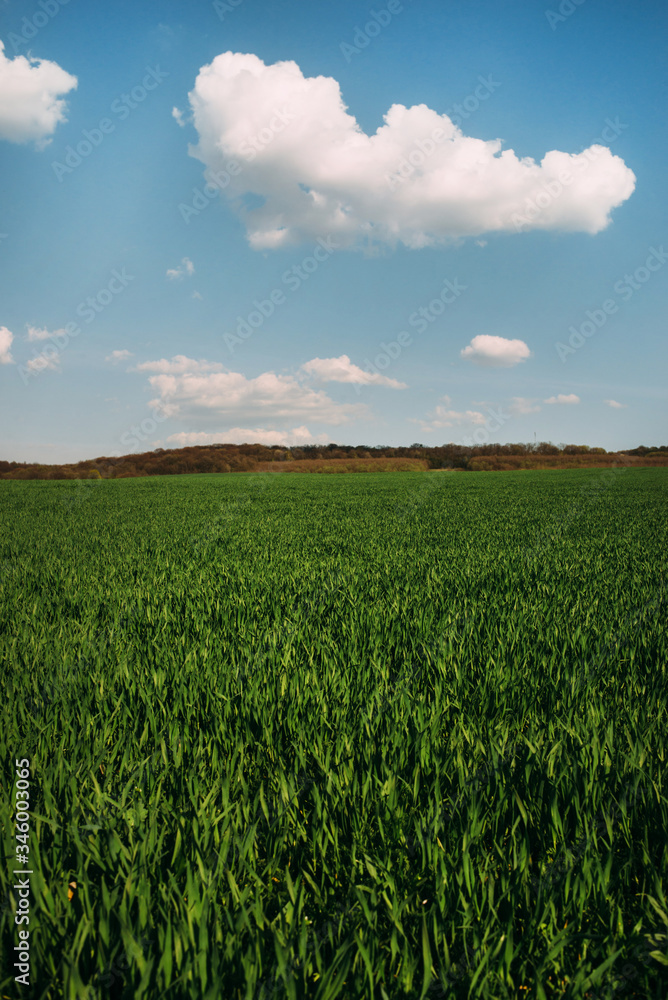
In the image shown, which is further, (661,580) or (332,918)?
(661,580)

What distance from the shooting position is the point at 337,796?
77.3 inches

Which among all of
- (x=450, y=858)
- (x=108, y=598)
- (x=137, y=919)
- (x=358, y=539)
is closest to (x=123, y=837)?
(x=137, y=919)

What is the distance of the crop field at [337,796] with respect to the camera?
134 cm

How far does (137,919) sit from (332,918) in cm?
60

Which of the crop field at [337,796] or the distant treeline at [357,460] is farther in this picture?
the distant treeline at [357,460]

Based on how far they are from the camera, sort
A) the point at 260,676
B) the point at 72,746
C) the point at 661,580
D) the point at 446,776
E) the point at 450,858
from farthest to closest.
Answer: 1. the point at 661,580
2. the point at 260,676
3. the point at 72,746
4. the point at 446,776
5. the point at 450,858

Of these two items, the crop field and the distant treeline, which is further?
the distant treeline

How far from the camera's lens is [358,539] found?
962 centimetres

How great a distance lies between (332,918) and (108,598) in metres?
4.45

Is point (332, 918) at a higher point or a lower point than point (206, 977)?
lower

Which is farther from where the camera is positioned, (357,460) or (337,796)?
(357,460)

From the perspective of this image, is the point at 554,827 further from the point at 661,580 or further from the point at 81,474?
the point at 81,474

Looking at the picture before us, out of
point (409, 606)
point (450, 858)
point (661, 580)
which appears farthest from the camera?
point (661, 580)

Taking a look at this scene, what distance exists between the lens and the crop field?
1.34 meters
